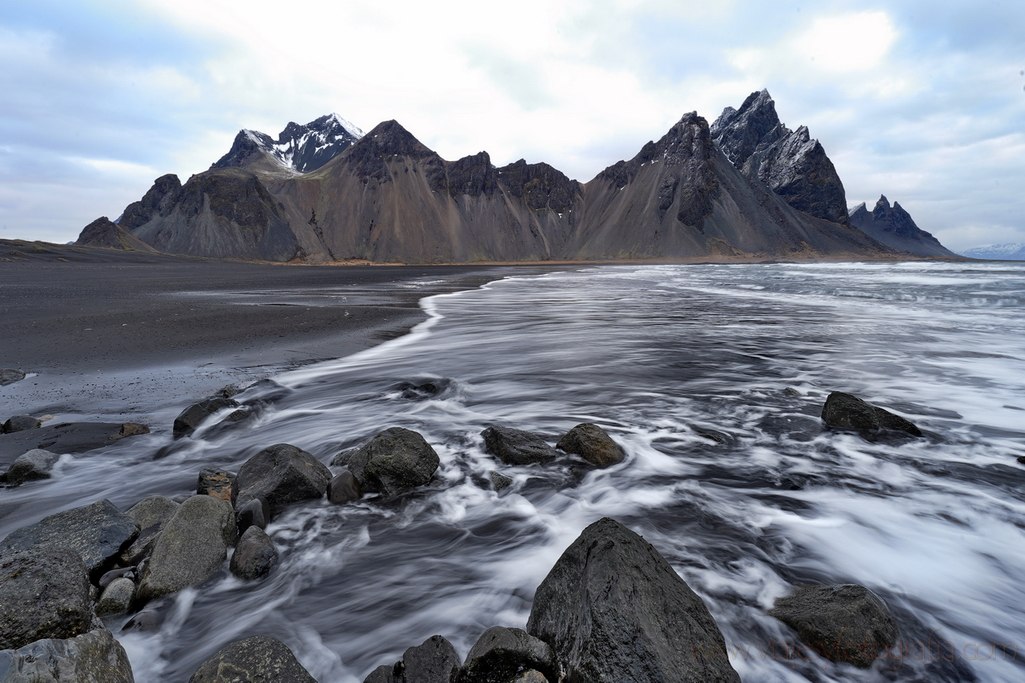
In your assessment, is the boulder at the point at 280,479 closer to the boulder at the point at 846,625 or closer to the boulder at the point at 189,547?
the boulder at the point at 189,547

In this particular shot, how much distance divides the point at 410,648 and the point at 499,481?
3.03 metres

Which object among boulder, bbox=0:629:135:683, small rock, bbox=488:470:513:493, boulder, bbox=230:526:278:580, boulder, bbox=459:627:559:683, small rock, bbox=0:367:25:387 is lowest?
small rock, bbox=488:470:513:493

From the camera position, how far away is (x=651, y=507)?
5.27m

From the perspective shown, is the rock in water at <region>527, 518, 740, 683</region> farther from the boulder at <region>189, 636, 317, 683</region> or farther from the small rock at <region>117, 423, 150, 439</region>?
the small rock at <region>117, 423, 150, 439</region>

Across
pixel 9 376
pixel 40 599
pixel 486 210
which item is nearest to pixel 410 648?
pixel 40 599

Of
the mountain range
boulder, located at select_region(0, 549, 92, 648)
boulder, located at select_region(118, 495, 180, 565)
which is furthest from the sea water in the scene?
the mountain range

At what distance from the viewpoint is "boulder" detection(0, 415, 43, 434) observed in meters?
6.99

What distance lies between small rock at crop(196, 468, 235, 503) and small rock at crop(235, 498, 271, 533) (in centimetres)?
53

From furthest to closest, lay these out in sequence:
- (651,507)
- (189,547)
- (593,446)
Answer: (593,446)
(651,507)
(189,547)

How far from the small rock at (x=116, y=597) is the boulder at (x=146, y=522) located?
9.6 inches

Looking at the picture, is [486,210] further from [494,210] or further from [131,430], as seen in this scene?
[131,430]

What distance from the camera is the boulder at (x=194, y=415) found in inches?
277

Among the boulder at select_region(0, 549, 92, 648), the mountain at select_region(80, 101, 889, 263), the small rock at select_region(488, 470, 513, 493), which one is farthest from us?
the mountain at select_region(80, 101, 889, 263)

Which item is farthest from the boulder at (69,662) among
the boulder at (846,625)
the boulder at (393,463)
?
the boulder at (846,625)
